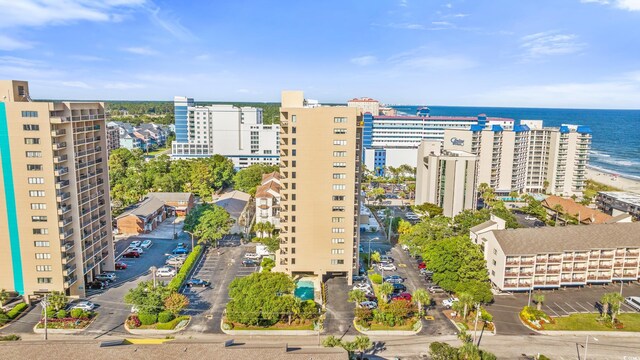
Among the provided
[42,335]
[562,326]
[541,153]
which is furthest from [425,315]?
[541,153]

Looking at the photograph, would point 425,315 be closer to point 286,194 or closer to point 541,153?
point 286,194

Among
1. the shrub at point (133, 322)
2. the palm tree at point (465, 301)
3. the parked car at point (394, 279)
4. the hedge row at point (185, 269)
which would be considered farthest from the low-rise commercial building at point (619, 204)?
the shrub at point (133, 322)

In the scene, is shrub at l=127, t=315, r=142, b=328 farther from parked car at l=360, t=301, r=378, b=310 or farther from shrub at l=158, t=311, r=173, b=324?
parked car at l=360, t=301, r=378, b=310

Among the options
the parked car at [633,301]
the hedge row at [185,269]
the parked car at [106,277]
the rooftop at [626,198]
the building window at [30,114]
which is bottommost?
the parked car at [633,301]

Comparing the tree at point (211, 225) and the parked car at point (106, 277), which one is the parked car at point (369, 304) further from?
the parked car at point (106, 277)

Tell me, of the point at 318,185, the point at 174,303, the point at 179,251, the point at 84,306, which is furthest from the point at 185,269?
the point at 318,185

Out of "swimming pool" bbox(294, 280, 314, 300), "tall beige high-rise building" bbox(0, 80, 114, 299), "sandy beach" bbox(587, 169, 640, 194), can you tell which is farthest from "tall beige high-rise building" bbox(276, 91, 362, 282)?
"sandy beach" bbox(587, 169, 640, 194)

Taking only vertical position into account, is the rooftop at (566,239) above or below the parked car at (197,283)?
above
